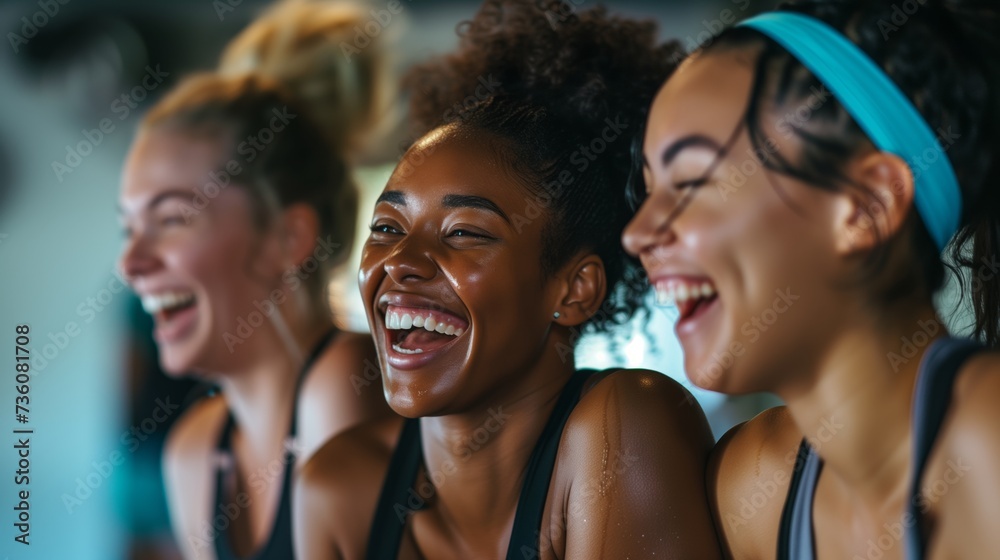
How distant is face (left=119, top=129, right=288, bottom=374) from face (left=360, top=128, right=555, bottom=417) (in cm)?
60

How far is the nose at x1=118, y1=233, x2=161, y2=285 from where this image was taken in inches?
58.8

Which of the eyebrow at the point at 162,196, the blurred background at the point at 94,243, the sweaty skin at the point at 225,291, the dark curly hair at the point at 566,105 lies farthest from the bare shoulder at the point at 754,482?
the eyebrow at the point at 162,196

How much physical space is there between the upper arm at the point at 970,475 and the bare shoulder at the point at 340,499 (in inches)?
21.6

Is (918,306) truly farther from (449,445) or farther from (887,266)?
(449,445)

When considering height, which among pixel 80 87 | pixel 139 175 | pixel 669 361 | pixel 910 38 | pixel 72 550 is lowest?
pixel 669 361

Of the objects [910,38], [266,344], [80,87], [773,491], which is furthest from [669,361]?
[80,87]

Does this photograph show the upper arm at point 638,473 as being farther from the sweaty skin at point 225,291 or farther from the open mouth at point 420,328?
the sweaty skin at point 225,291

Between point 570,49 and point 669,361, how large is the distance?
0.83 meters

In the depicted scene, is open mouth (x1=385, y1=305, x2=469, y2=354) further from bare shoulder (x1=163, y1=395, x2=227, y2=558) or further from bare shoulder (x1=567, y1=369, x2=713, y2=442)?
bare shoulder (x1=163, y1=395, x2=227, y2=558)

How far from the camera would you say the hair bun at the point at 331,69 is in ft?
5.33

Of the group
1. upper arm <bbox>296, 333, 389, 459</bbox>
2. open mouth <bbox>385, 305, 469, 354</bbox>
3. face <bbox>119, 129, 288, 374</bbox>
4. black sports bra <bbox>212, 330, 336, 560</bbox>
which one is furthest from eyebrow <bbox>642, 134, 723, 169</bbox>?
face <bbox>119, 129, 288, 374</bbox>

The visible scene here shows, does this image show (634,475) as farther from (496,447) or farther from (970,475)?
(970,475)

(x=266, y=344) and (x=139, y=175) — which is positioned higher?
(x=139, y=175)

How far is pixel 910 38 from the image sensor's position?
72 cm
